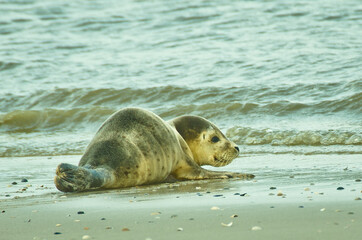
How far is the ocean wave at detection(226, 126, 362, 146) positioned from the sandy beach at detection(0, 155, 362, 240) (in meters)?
2.51

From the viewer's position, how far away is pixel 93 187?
5.27m

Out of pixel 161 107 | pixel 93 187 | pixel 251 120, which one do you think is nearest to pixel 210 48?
pixel 161 107

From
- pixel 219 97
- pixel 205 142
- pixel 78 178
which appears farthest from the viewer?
pixel 219 97

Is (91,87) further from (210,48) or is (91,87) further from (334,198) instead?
(334,198)

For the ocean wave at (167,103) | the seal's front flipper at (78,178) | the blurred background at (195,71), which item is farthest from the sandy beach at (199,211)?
the ocean wave at (167,103)

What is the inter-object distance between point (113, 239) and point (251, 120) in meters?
6.73

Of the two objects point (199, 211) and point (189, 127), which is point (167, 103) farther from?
point (199, 211)

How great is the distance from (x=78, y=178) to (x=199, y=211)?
1249 mm

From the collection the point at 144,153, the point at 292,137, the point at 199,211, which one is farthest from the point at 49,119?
the point at 199,211

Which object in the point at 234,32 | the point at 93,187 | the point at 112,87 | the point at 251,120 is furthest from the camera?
the point at 234,32

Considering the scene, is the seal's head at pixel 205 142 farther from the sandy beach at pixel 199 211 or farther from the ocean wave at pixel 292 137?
the ocean wave at pixel 292 137

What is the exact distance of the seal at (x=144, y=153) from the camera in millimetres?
5223

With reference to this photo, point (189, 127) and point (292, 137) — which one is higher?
point (189, 127)

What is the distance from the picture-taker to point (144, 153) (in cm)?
562
